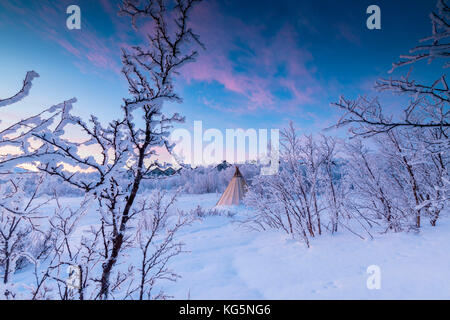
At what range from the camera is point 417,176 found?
12.8 feet

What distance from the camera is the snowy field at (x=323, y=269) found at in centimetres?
204

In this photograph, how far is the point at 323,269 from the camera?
2.64 m

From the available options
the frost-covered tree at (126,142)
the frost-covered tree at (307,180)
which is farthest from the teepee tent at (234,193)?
the frost-covered tree at (126,142)

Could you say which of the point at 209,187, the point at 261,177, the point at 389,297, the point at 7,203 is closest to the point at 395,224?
the point at 389,297

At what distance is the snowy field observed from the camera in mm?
2045

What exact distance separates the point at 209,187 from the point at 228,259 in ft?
52.1

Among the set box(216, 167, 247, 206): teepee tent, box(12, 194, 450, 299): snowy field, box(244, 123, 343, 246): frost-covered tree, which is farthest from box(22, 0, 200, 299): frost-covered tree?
box(216, 167, 247, 206): teepee tent

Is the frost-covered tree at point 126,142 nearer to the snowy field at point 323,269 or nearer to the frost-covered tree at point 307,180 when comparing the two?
the snowy field at point 323,269

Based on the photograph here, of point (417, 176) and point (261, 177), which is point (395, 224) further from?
point (261, 177)

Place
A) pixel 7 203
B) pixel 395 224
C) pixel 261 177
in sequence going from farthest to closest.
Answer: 1. pixel 261 177
2. pixel 395 224
3. pixel 7 203

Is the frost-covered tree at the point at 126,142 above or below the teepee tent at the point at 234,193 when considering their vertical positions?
above

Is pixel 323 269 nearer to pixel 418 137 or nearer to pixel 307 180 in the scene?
pixel 307 180

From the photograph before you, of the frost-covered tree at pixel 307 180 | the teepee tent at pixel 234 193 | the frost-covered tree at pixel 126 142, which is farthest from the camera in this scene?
the teepee tent at pixel 234 193

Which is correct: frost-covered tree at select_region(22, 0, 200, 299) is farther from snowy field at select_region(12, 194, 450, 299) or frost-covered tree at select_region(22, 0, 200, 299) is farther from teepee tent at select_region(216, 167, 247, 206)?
teepee tent at select_region(216, 167, 247, 206)
